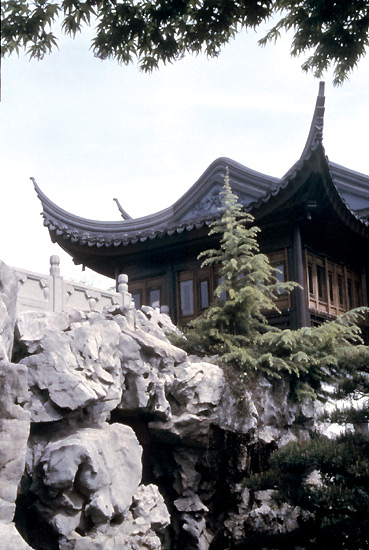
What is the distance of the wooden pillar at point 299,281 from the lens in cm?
1545

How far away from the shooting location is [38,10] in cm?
570

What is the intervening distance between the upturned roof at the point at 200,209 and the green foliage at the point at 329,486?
5.46 meters

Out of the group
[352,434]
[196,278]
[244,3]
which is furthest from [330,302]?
[244,3]

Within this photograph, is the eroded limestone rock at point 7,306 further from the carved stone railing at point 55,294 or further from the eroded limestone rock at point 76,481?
the carved stone railing at point 55,294

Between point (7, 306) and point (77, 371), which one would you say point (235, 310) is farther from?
point (7, 306)

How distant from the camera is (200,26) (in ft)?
20.4

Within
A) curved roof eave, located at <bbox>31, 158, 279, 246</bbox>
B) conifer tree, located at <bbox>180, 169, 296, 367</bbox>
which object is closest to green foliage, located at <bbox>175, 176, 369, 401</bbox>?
conifer tree, located at <bbox>180, 169, 296, 367</bbox>

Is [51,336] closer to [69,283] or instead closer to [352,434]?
[69,283]

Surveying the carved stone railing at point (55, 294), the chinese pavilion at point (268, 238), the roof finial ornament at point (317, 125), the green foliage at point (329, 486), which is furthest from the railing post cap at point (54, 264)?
Result: the roof finial ornament at point (317, 125)

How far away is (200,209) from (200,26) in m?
12.3

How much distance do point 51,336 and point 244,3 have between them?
617 cm

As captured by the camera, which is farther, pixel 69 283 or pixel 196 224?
pixel 196 224

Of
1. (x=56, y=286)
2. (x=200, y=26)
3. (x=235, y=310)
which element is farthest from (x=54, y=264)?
(x=200, y=26)

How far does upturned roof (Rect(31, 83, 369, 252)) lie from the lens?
54.3 feet
